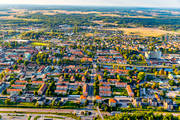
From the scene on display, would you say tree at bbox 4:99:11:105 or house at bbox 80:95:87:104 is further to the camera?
house at bbox 80:95:87:104

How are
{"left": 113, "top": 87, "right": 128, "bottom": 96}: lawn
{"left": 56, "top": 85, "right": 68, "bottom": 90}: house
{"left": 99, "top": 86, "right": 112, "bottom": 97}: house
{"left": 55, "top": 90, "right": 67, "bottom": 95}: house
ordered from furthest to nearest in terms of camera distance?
{"left": 56, "top": 85, "right": 68, "bottom": 90}: house, {"left": 113, "top": 87, "right": 128, "bottom": 96}: lawn, {"left": 55, "top": 90, "right": 67, "bottom": 95}: house, {"left": 99, "top": 86, "right": 112, "bottom": 97}: house

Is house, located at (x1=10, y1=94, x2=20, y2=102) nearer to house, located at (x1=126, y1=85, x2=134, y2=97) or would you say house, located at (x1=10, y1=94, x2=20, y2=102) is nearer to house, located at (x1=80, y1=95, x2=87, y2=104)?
house, located at (x1=80, y1=95, x2=87, y2=104)

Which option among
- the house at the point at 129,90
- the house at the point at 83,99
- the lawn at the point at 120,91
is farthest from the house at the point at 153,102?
the house at the point at 83,99

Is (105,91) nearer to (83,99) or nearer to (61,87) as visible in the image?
(83,99)

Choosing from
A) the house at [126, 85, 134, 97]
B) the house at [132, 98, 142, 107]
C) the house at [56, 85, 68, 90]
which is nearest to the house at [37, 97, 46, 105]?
the house at [56, 85, 68, 90]

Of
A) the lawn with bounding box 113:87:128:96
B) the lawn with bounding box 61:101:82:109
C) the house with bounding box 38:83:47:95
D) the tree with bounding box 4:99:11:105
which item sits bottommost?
the lawn with bounding box 61:101:82:109

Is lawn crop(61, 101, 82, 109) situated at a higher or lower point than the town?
lower

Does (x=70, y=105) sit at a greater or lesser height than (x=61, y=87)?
lesser

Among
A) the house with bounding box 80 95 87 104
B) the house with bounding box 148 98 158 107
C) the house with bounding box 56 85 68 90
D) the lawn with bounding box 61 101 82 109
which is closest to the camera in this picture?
the lawn with bounding box 61 101 82 109

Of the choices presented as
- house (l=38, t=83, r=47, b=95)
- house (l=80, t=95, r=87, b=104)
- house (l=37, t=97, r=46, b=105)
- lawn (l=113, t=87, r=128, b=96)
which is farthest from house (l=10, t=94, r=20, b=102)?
lawn (l=113, t=87, r=128, b=96)

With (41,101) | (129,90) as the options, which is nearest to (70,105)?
(41,101)

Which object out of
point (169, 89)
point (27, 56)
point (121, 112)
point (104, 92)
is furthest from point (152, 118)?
point (27, 56)
